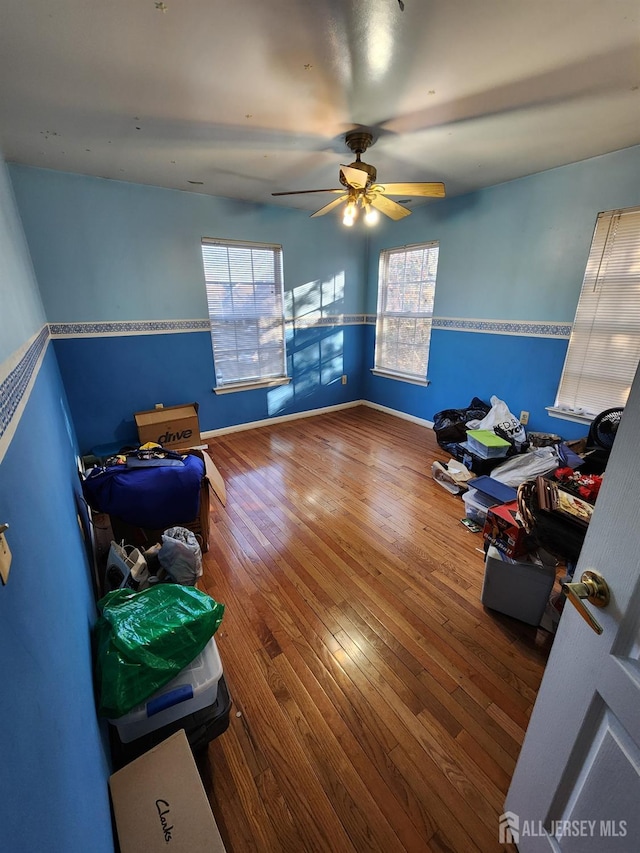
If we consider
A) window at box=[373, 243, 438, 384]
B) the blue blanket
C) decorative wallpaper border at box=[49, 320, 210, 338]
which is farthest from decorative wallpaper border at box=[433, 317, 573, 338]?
the blue blanket

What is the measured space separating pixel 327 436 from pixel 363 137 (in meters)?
2.70

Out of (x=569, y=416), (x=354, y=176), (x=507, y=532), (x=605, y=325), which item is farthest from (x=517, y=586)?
(x=354, y=176)

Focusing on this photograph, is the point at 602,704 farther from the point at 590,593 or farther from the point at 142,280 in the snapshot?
the point at 142,280

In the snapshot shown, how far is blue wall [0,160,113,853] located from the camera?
1.43 feet

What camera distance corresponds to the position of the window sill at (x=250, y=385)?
3.89 m

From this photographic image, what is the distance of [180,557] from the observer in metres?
1.77

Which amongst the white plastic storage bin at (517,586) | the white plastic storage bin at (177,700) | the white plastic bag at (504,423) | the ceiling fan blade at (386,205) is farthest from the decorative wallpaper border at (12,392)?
the white plastic bag at (504,423)

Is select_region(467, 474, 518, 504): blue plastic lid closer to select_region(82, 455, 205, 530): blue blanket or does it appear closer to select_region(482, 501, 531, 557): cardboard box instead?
select_region(482, 501, 531, 557): cardboard box

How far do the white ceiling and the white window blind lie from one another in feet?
1.98

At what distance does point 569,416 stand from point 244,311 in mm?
3413

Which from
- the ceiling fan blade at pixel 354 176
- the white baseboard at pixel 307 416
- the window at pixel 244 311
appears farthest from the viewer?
the white baseboard at pixel 307 416

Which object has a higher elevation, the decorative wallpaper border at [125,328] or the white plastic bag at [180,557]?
the decorative wallpaper border at [125,328]

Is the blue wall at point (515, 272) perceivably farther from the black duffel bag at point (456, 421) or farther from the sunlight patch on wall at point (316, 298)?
the sunlight patch on wall at point (316, 298)

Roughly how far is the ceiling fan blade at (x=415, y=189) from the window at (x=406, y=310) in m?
1.64
